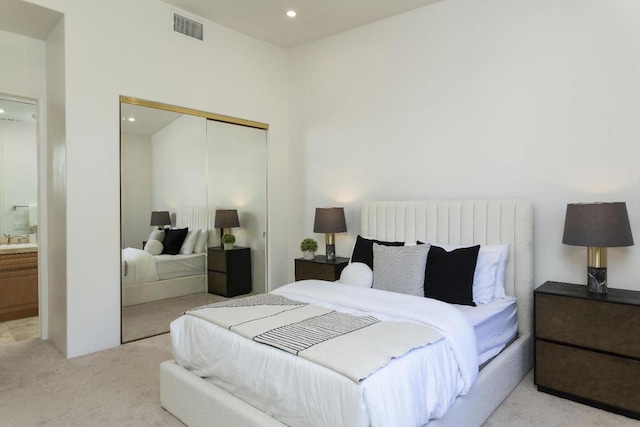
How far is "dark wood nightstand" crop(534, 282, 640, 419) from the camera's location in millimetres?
2365

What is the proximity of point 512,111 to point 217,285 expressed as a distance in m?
3.44

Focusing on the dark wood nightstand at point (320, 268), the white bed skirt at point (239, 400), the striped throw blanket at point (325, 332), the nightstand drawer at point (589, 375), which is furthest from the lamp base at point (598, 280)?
the dark wood nightstand at point (320, 268)

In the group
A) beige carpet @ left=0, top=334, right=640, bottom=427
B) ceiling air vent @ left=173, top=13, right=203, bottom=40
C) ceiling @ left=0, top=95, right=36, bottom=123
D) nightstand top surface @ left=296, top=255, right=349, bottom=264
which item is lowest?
beige carpet @ left=0, top=334, right=640, bottom=427

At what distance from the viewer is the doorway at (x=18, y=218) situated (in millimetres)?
4369

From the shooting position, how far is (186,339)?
2373 millimetres

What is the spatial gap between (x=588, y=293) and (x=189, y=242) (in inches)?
140

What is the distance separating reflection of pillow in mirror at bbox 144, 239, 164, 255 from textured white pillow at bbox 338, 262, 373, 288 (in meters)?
1.91

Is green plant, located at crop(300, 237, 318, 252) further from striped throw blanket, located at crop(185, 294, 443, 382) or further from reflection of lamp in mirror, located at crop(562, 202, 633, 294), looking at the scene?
reflection of lamp in mirror, located at crop(562, 202, 633, 294)

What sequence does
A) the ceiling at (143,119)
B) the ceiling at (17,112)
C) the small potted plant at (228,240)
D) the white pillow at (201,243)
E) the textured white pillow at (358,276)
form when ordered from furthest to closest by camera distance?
the ceiling at (17,112) → the small potted plant at (228,240) → the white pillow at (201,243) → the ceiling at (143,119) → the textured white pillow at (358,276)

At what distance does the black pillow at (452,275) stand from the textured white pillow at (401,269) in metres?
0.07

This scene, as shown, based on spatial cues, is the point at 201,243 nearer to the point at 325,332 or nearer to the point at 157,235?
the point at 157,235

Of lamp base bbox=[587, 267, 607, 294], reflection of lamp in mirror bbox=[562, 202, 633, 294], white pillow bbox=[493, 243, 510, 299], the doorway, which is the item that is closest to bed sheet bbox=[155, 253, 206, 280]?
the doorway

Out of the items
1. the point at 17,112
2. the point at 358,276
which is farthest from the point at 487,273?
the point at 17,112

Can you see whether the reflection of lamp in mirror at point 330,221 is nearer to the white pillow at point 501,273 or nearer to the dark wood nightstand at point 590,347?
the white pillow at point 501,273
